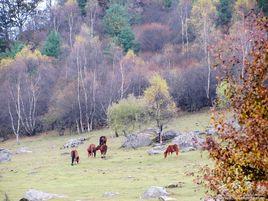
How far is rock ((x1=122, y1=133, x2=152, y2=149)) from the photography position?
53000mm

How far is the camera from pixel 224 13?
101312mm

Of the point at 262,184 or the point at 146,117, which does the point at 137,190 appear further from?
the point at 146,117

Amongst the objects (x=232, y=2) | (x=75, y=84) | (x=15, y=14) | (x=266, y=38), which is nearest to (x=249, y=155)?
(x=266, y=38)

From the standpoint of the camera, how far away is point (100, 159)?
4553 centimetres

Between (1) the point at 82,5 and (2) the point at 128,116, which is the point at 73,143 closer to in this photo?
(2) the point at 128,116

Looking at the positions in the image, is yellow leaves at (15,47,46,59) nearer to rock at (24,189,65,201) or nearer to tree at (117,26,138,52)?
tree at (117,26,138,52)

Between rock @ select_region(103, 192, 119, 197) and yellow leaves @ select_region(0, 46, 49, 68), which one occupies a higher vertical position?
yellow leaves @ select_region(0, 46, 49, 68)

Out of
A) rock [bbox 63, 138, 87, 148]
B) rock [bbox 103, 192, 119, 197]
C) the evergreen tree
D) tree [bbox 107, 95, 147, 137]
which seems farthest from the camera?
the evergreen tree

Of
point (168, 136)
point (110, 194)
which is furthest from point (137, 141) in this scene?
point (110, 194)

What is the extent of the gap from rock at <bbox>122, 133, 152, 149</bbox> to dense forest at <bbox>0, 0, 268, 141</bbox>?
13.8 meters

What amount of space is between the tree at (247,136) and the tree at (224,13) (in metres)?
88.9

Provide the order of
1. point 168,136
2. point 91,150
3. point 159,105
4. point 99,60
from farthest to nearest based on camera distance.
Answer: point 99,60
point 159,105
point 168,136
point 91,150

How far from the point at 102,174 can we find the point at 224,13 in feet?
238

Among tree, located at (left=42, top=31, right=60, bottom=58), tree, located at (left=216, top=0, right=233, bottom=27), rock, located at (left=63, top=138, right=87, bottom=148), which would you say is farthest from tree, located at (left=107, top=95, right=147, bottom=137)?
tree, located at (left=216, top=0, right=233, bottom=27)
